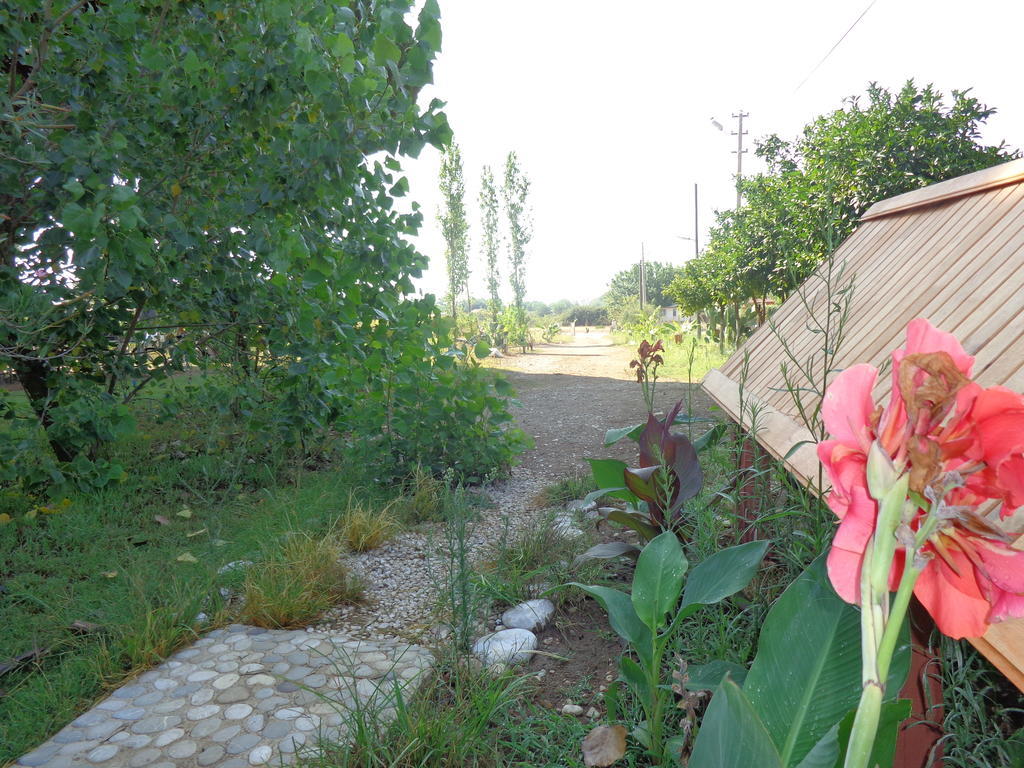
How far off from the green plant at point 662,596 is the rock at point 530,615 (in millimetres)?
738

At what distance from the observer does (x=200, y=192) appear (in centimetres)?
381

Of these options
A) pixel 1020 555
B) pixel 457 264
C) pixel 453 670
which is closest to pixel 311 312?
pixel 453 670

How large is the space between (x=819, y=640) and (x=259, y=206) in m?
3.40

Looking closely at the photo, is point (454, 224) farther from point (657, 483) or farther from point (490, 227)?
point (657, 483)

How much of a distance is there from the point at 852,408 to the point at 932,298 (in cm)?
182

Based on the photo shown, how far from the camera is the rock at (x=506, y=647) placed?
2.19 meters

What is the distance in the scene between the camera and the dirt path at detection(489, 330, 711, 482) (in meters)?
5.45

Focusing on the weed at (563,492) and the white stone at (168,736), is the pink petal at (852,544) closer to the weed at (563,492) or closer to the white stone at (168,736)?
the white stone at (168,736)

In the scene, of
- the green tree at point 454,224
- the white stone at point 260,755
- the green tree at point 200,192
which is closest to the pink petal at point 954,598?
the white stone at point 260,755

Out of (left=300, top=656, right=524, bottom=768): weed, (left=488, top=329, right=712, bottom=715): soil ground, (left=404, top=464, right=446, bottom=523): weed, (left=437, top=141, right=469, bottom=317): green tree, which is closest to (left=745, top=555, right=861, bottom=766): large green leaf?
(left=300, top=656, right=524, bottom=768): weed

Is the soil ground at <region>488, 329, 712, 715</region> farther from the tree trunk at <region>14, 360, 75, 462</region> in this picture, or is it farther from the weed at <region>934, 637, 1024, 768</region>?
the tree trunk at <region>14, 360, 75, 462</region>

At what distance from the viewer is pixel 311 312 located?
3.98 meters

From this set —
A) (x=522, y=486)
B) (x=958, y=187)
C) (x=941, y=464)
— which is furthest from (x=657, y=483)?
(x=522, y=486)

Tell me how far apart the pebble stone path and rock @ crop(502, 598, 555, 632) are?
370 mm
